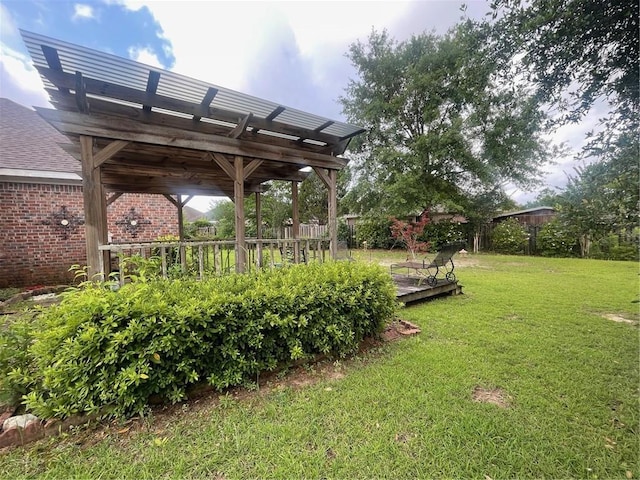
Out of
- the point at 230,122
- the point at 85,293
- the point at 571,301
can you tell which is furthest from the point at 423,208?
the point at 85,293

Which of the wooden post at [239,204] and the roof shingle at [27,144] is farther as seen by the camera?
the roof shingle at [27,144]

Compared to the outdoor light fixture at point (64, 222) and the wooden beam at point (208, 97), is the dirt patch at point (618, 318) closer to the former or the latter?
the wooden beam at point (208, 97)

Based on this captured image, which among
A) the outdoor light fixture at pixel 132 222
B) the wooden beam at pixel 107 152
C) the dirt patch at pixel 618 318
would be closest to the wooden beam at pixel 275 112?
the wooden beam at pixel 107 152

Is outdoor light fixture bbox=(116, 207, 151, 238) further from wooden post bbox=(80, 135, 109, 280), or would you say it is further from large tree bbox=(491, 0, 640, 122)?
large tree bbox=(491, 0, 640, 122)

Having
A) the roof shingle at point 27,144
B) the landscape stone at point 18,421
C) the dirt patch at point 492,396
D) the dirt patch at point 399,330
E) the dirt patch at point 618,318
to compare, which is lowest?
the dirt patch at point 492,396

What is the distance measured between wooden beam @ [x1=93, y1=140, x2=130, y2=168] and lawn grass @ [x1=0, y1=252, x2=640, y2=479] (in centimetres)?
298

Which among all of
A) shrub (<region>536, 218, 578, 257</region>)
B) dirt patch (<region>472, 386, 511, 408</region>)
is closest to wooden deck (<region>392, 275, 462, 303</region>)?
dirt patch (<region>472, 386, 511, 408</region>)

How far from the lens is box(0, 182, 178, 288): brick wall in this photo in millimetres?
6615

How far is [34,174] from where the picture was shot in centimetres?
666

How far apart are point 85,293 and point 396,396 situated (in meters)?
2.88

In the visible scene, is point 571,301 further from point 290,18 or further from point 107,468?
point 290,18

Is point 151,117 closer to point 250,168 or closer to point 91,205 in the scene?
point 91,205

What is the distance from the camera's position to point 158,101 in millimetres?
3521

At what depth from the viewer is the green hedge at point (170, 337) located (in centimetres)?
202
